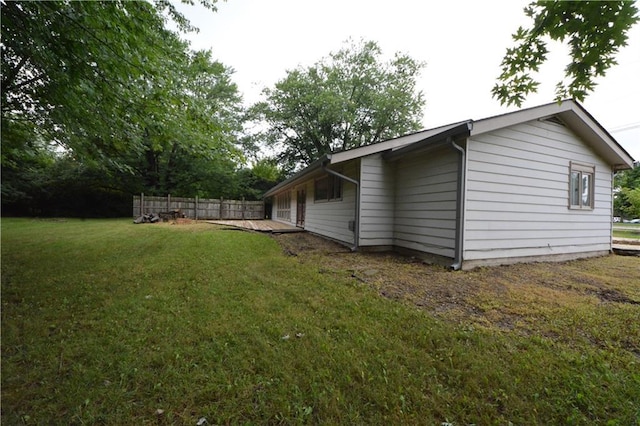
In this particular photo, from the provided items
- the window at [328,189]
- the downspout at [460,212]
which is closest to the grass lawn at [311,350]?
the downspout at [460,212]

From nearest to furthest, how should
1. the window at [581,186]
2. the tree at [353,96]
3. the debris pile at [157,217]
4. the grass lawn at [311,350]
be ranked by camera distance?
the grass lawn at [311,350] → the window at [581,186] → the debris pile at [157,217] → the tree at [353,96]

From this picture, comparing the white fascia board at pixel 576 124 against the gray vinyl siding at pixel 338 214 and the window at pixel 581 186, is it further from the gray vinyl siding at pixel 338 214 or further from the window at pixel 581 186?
the gray vinyl siding at pixel 338 214

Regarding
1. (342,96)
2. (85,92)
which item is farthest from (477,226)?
(342,96)

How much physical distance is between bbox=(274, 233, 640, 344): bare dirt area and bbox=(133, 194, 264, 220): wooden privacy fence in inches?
569

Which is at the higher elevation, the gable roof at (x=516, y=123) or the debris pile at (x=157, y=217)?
the gable roof at (x=516, y=123)

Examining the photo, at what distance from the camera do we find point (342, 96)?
64.7 feet

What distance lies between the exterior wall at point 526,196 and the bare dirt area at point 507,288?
520 mm

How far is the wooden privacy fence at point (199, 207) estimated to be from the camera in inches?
639

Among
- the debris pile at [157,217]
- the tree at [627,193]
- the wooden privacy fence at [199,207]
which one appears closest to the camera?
the tree at [627,193]

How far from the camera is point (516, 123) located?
5.25m

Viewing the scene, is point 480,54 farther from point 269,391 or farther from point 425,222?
point 269,391

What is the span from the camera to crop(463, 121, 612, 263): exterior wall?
519 centimetres

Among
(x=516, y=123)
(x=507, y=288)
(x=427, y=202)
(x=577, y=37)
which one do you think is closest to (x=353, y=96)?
(x=516, y=123)

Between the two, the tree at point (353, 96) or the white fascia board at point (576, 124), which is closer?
the white fascia board at point (576, 124)
